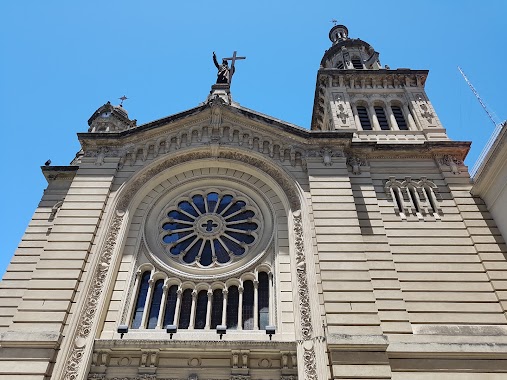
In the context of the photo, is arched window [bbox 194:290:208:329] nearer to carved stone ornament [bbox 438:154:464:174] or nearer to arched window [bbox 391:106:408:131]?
carved stone ornament [bbox 438:154:464:174]

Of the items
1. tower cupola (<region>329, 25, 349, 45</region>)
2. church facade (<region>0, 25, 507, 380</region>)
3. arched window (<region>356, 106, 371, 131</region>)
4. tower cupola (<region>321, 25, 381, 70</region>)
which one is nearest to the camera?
church facade (<region>0, 25, 507, 380</region>)

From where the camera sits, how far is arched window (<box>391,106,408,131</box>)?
23.6 m

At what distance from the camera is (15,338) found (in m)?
12.7

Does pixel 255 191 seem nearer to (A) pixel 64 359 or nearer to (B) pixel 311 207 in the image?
(B) pixel 311 207

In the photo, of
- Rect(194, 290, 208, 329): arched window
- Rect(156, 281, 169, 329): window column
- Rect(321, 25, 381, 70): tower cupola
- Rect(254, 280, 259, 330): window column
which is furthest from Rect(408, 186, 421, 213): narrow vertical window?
Rect(321, 25, 381, 70): tower cupola

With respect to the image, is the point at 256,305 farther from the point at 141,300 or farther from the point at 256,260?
the point at 141,300

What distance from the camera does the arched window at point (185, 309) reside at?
14820mm

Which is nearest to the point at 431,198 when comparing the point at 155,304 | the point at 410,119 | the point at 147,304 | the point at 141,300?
the point at 410,119

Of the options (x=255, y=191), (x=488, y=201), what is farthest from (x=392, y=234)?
(x=255, y=191)

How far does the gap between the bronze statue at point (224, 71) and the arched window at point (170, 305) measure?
13366mm

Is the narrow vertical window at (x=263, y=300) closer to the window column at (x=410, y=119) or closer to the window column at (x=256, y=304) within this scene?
the window column at (x=256, y=304)

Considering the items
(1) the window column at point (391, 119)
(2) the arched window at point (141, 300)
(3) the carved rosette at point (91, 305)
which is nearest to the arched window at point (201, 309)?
(2) the arched window at point (141, 300)

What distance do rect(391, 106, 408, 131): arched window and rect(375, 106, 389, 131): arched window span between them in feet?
2.01

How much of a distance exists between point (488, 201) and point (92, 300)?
1586 centimetres
